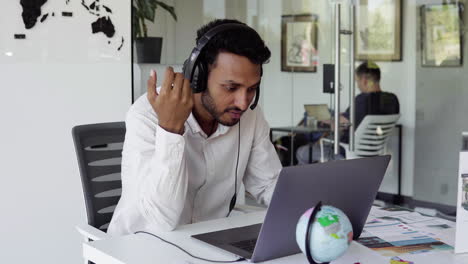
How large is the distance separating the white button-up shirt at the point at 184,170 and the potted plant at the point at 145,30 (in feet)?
6.73

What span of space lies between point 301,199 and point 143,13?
10.2 ft

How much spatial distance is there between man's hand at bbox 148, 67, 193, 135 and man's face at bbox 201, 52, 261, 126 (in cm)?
17

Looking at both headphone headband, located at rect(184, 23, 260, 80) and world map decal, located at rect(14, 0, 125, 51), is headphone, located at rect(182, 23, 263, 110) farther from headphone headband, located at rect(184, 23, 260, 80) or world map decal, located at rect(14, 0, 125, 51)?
world map decal, located at rect(14, 0, 125, 51)

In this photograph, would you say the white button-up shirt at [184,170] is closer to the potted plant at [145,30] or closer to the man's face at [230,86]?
the man's face at [230,86]

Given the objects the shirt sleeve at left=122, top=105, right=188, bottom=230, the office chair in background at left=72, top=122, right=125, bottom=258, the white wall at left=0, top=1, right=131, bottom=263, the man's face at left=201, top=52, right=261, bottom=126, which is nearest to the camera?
the shirt sleeve at left=122, top=105, right=188, bottom=230

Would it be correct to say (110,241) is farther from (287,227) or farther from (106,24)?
(106,24)

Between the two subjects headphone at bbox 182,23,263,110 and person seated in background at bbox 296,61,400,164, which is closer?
headphone at bbox 182,23,263,110

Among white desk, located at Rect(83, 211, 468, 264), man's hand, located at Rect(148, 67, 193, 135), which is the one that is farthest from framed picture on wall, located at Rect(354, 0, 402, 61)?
white desk, located at Rect(83, 211, 468, 264)

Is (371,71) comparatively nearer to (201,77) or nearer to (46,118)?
(46,118)

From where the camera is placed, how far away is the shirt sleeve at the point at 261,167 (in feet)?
7.52

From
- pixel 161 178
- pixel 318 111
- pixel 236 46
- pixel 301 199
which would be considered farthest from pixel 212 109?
pixel 318 111

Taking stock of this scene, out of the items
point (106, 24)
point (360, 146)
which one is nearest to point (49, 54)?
point (106, 24)

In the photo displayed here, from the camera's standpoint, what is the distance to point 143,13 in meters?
4.39

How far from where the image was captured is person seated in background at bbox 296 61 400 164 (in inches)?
183
